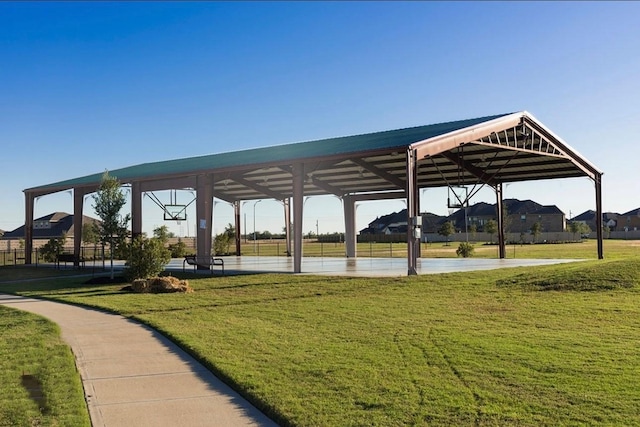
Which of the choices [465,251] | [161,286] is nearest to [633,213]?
[465,251]

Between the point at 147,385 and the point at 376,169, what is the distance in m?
25.2

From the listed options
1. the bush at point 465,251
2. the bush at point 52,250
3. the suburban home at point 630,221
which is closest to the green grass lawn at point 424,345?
the bush at point 465,251

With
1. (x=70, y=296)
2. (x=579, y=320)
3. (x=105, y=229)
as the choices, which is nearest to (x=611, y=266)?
(x=579, y=320)

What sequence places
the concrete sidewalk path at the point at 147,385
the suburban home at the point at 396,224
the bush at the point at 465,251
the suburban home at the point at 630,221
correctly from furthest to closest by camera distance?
the suburban home at the point at 630,221, the suburban home at the point at 396,224, the bush at the point at 465,251, the concrete sidewalk path at the point at 147,385

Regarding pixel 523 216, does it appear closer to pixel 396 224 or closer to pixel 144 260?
pixel 396 224

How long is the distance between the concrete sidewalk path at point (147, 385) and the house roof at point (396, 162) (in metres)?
13.4

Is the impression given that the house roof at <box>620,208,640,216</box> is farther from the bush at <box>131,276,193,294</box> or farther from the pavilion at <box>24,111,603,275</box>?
the bush at <box>131,276,193,294</box>

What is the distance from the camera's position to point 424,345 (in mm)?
9602

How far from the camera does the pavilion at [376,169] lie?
Answer: 2353cm

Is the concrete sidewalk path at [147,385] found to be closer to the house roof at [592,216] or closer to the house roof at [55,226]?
the house roof at [55,226]

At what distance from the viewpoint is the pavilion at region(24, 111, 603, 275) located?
23.5m

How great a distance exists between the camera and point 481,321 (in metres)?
12.2

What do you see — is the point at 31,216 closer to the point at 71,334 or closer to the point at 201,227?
the point at 201,227

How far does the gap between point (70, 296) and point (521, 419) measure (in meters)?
16.0
